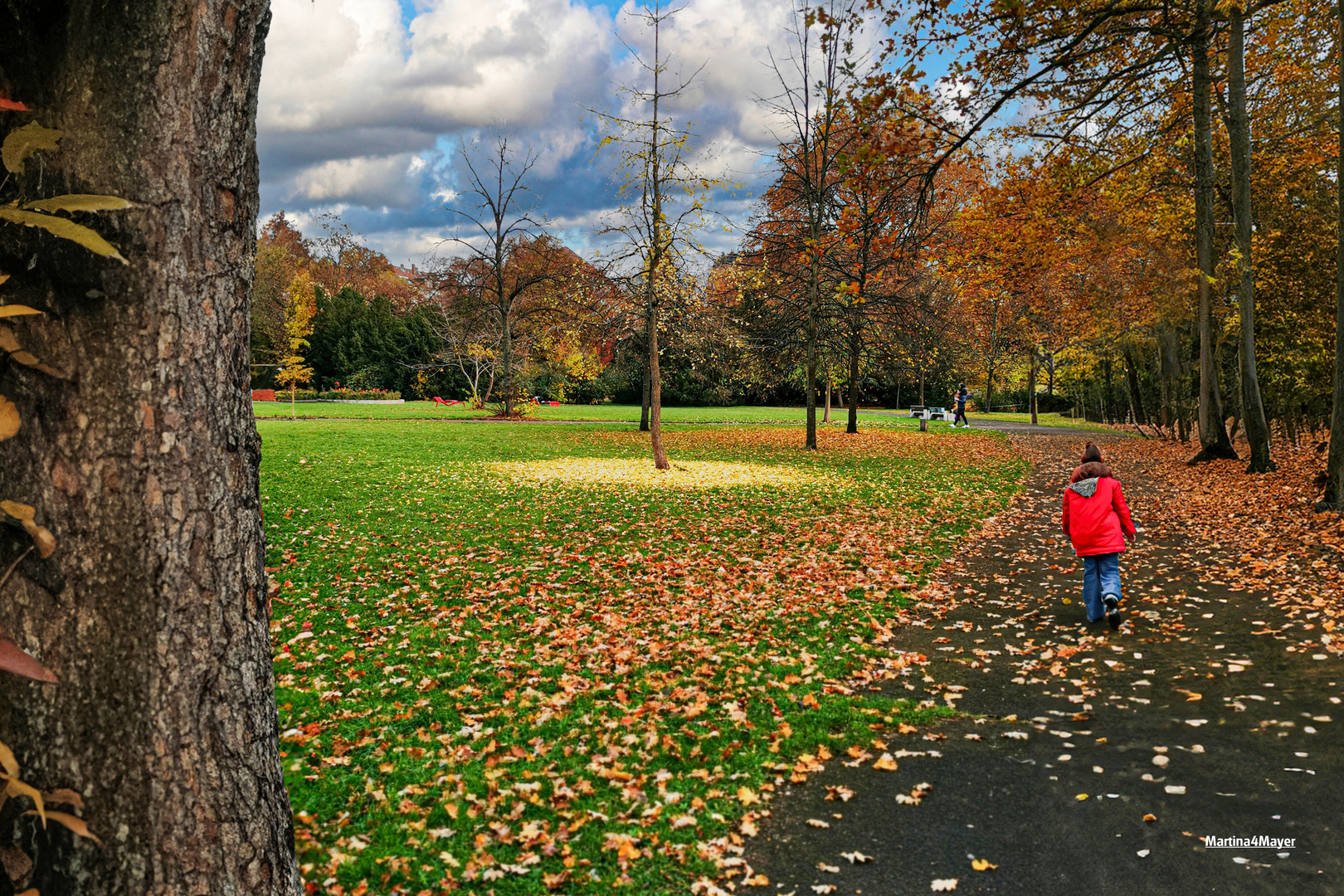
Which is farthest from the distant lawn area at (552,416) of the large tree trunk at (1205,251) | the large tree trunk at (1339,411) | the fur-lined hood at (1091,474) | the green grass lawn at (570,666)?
the fur-lined hood at (1091,474)

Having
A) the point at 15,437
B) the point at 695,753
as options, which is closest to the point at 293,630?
the point at 695,753

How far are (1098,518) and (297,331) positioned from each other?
40368mm

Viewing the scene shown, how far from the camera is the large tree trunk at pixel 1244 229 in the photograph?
14.4 m

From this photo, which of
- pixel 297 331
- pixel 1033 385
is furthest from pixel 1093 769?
pixel 297 331

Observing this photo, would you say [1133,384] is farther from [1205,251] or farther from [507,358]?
[507,358]

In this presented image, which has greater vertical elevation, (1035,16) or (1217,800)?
(1035,16)

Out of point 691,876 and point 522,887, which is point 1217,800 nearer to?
point 691,876

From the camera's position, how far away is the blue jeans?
721 centimetres

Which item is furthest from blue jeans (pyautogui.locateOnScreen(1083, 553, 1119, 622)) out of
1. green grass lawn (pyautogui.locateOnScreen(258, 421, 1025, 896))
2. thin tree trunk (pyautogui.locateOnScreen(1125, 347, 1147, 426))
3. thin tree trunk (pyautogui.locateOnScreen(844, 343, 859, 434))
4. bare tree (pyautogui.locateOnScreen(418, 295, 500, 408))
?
bare tree (pyautogui.locateOnScreen(418, 295, 500, 408))

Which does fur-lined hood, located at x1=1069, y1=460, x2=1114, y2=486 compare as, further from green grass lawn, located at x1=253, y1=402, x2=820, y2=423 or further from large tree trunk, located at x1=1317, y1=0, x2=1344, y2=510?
green grass lawn, located at x1=253, y1=402, x2=820, y2=423

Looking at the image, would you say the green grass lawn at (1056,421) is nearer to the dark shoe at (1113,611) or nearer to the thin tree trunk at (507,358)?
the thin tree trunk at (507,358)

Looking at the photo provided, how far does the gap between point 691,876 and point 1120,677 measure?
4161mm

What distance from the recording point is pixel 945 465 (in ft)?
65.3

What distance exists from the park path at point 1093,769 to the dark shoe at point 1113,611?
0.12m
